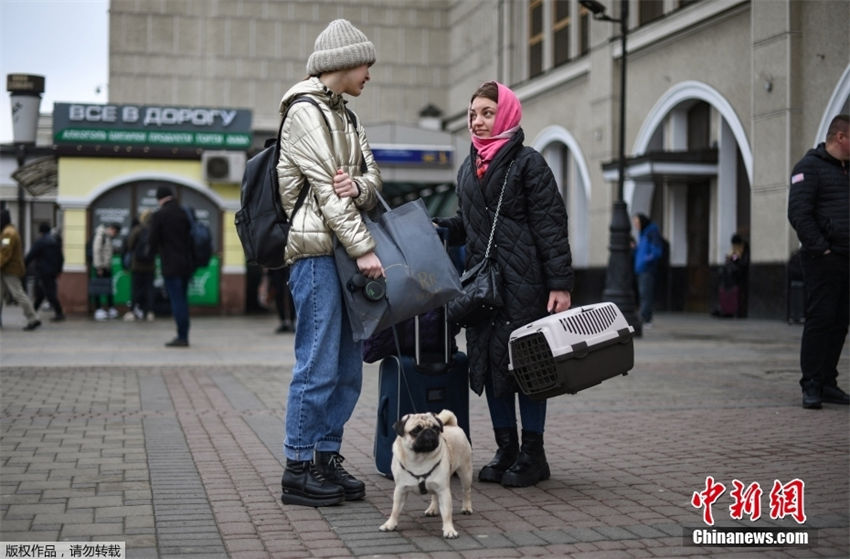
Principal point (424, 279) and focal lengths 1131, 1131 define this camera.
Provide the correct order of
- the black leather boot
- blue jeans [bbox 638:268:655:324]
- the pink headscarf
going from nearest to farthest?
1. the pink headscarf
2. the black leather boot
3. blue jeans [bbox 638:268:655:324]

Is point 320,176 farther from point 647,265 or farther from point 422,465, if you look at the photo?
point 647,265

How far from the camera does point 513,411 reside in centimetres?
580

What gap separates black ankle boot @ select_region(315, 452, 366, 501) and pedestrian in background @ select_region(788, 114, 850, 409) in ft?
13.6

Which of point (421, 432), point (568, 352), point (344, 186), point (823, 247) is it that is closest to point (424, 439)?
point (421, 432)

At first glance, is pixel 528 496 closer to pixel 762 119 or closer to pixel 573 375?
pixel 573 375

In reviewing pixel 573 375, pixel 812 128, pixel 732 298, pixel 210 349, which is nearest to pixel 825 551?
pixel 573 375

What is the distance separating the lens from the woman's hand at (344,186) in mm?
4980

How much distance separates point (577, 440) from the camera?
22.7 feet

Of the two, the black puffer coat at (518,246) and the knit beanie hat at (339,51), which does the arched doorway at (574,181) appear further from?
the knit beanie hat at (339,51)

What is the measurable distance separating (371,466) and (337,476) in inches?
38.0

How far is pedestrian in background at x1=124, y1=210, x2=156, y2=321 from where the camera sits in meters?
19.8

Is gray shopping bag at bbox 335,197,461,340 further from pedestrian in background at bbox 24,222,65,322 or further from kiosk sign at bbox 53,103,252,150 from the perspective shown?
kiosk sign at bbox 53,103,252,150

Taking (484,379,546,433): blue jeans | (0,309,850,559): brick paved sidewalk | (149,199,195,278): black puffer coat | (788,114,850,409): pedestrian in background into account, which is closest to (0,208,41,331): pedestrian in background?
(149,199,195,278): black puffer coat

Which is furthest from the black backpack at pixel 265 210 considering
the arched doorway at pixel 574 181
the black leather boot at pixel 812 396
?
the arched doorway at pixel 574 181
